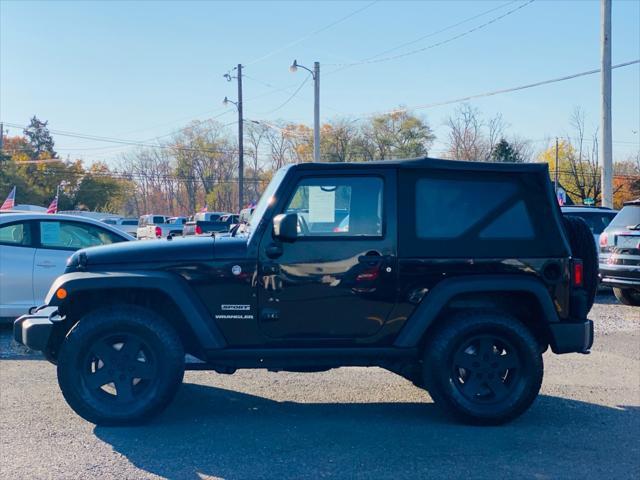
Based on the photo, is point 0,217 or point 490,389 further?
point 0,217

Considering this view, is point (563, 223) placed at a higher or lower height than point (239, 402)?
higher

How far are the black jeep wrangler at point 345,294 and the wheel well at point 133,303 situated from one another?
2 centimetres

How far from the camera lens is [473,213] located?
5633 millimetres

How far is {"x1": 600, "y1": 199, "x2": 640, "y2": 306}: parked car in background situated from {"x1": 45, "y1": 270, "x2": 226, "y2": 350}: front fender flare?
8889 millimetres

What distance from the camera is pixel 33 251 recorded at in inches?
354

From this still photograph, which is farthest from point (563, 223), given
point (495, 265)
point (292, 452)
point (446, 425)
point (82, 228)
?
point (82, 228)

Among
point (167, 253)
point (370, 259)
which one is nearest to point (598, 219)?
point (370, 259)

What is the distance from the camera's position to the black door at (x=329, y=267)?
538cm

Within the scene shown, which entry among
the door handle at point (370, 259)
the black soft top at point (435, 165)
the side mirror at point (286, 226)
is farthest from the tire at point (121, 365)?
the black soft top at point (435, 165)

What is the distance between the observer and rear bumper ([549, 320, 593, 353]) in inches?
219

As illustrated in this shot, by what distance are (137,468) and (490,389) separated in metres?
2.76

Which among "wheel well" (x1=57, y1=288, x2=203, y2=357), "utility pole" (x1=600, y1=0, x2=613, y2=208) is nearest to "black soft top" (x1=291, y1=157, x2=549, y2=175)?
"wheel well" (x1=57, y1=288, x2=203, y2=357)

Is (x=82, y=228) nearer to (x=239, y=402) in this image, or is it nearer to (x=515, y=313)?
(x=239, y=402)

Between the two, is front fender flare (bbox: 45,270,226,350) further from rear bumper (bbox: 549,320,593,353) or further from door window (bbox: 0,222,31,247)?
door window (bbox: 0,222,31,247)
